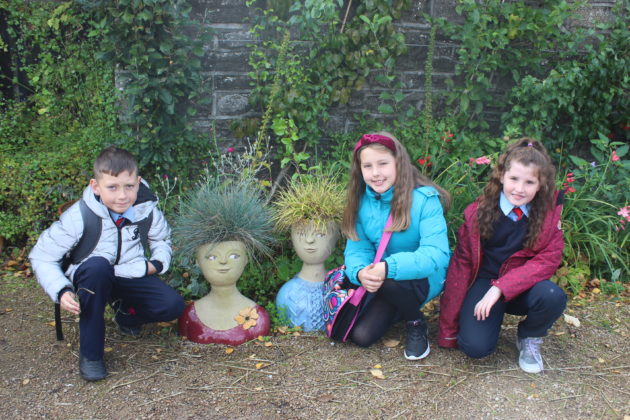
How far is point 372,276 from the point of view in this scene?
2879 millimetres

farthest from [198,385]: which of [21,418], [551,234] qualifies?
[551,234]

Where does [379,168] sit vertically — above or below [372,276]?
above

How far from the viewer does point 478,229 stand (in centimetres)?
298

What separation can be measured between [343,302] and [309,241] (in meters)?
0.41

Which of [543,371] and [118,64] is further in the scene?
[118,64]

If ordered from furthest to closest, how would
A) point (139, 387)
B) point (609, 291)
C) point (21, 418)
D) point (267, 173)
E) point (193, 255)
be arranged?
point (267, 173) → point (609, 291) → point (193, 255) → point (139, 387) → point (21, 418)

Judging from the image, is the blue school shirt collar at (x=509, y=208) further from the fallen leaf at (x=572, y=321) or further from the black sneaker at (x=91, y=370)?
the black sneaker at (x=91, y=370)

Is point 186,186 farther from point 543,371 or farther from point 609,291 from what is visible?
point 609,291

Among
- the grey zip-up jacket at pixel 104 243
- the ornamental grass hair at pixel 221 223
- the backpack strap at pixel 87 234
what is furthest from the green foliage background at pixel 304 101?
the backpack strap at pixel 87 234

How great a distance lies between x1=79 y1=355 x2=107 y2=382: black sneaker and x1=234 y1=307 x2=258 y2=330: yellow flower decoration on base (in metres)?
0.74

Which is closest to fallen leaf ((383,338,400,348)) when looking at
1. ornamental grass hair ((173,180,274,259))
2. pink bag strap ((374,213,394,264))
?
pink bag strap ((374,213,394,264))

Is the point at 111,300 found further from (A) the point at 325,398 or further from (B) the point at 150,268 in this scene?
(A) the point at 325,398

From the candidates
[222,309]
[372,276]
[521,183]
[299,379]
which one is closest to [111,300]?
[222,309]

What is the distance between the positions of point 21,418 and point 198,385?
30.1 inches
